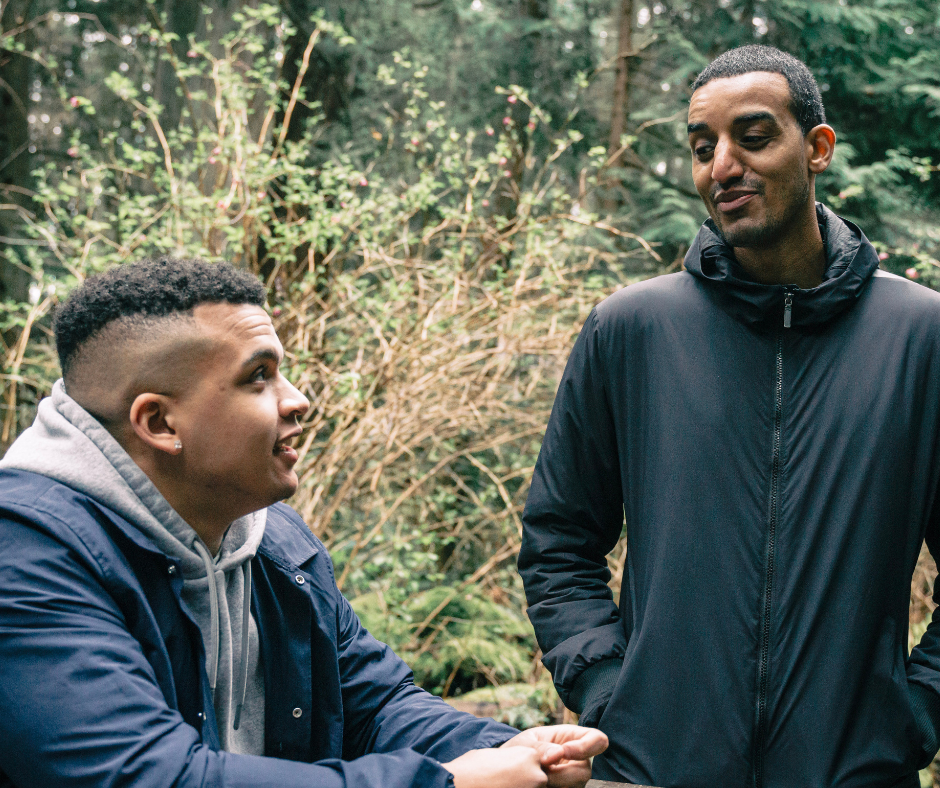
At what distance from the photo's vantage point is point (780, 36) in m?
8.61

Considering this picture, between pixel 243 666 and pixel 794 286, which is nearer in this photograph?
pixel 243 666

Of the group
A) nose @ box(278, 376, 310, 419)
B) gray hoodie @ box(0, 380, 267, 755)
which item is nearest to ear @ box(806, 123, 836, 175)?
nose @ box(278, 376, 310, 419)

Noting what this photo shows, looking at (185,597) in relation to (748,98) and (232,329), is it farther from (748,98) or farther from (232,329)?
(748,98)

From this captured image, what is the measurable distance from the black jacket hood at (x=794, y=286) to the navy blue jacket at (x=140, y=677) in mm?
1127

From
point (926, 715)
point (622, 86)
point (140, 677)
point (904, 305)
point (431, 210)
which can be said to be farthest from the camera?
point (622, 86)

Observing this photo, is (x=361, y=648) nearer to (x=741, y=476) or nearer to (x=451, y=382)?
(x=741, y=476)

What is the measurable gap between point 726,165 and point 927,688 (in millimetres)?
1268

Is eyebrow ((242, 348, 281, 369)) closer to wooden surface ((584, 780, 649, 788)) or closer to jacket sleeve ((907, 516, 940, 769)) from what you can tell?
wooden surface ((584, 780, 649, 788))

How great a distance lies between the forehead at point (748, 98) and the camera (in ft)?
7.00

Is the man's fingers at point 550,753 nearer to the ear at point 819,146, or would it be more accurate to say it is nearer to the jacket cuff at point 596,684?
the jacket cuff at point 596,684

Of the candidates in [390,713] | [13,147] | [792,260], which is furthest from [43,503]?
[13,147]

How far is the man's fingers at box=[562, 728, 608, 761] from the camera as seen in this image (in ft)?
5.91

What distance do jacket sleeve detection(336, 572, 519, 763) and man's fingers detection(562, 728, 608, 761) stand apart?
0.65 feet

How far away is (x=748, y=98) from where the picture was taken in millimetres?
2137
